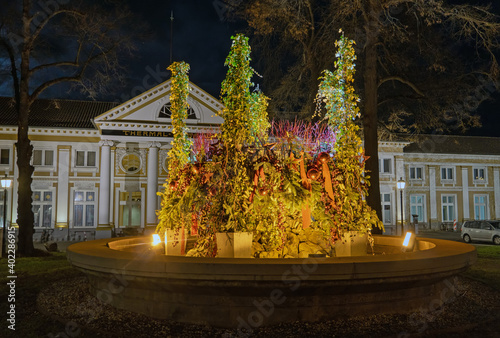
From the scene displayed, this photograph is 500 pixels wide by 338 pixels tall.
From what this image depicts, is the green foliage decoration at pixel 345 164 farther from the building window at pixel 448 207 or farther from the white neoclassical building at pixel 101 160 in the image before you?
the building window at pixel 448 207

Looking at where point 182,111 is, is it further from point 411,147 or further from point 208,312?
point 411,147

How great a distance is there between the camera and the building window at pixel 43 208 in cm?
3600

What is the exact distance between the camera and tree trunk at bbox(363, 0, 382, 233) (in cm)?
1540

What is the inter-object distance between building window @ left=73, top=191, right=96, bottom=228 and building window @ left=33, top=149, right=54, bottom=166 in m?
3.30

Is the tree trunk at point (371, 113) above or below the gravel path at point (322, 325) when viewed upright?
above

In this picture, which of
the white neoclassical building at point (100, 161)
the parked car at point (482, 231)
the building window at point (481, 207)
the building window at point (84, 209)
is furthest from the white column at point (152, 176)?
the building window at point (481, 207)

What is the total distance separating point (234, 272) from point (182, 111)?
5482 mm

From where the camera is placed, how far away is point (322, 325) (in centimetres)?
599

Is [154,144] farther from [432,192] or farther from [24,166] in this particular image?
[432,192]

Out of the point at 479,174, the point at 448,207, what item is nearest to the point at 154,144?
the point at 448,207

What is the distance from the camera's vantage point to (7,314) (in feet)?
24.6

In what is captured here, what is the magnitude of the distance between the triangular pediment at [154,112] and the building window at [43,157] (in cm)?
462

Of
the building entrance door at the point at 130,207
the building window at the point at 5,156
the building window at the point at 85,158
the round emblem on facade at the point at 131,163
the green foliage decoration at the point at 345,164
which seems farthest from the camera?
the building entrance door at the point at 130,207

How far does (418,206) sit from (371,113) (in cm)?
3260
